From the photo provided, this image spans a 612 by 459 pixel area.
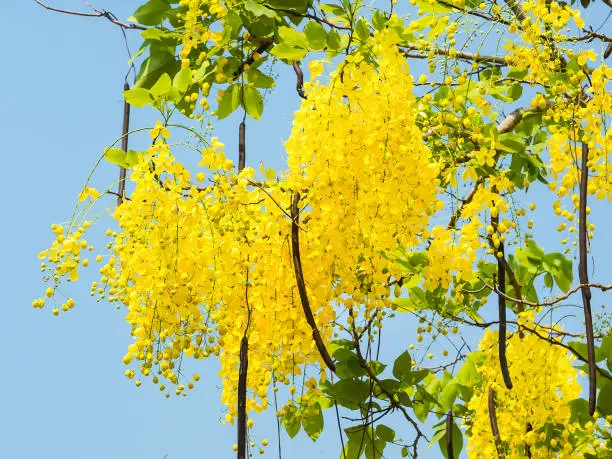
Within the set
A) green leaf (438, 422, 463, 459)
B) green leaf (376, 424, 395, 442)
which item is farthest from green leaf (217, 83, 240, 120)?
green leaf (438, 422, 463, 459)

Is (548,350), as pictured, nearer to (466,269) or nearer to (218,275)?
(466,269)

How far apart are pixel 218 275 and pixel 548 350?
1112mm

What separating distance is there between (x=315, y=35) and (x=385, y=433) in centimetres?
111

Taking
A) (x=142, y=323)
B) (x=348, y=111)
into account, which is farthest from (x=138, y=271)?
(x=348, y=111)

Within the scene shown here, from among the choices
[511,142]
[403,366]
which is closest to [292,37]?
[511,142]

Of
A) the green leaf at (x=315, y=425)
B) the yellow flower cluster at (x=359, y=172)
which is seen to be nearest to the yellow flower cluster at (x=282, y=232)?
the yellow flower cluster at (x=359, y=172)

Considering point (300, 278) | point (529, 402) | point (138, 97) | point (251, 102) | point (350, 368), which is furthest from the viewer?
point (251, 102)

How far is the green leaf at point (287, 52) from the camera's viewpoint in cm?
232

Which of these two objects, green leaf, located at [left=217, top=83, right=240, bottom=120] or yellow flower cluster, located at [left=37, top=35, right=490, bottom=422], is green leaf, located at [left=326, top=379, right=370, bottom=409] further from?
green leaf, located at [left=217, top=83, right=240, bottom=120]

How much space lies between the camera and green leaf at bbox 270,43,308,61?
2.32 metres

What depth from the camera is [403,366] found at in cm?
248

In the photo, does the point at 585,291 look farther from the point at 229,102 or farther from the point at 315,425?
the point at 229,102

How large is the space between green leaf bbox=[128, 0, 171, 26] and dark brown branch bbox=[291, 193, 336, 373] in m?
0.81

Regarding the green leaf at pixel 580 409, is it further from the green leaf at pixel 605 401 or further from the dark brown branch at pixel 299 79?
the dark brown branch at pixel 299 79
